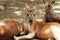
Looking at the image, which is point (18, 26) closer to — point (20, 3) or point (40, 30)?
point (40, 30)

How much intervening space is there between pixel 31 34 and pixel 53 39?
34.6 inches

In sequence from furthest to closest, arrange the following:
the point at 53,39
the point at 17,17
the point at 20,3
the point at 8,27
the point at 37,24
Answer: the point at 20,3, the point at 17,17, the point at 37,24, the point at 8,27, the point at 53,39

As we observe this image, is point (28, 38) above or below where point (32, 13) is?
below

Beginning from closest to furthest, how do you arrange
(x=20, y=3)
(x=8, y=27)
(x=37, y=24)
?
(x=8, y=27)
(x=37, y=24)
(x=20, y=3)

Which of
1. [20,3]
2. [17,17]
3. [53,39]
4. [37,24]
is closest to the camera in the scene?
[53,39]

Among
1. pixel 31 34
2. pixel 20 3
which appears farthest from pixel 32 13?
pixel 20 3

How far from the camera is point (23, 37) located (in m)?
6.80

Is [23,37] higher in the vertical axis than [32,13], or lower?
lower

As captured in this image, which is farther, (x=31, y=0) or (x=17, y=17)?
(x=31, y=0)

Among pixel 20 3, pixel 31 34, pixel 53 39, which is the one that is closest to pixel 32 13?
pixel 31 34

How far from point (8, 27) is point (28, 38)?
0.58m

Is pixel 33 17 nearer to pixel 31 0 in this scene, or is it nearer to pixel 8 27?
Answer: pixel 8 27

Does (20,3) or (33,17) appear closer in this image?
(33,17)

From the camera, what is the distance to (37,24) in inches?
286
